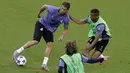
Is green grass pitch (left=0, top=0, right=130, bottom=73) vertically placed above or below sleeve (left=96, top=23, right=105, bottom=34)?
below

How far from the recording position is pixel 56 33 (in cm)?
1417

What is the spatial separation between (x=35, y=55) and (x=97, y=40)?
2.17 meters

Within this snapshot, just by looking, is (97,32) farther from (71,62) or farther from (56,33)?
(56,33)

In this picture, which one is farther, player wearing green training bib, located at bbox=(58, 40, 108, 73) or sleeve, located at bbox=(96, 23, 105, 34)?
sleeve, located at bbox=(96, 23, 105, 34)

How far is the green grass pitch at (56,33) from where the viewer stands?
37.1ft

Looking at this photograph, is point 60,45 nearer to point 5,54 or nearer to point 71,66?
point 5,54

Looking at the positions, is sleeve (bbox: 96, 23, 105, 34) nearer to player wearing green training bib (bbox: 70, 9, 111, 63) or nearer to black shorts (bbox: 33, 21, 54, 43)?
player wearing green training bib (bbox: 70, 9, 111, 63)

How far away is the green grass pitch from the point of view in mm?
11320

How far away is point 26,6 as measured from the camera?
54.2 ft

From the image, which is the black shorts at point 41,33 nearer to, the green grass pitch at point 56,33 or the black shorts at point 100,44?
the green grass pitch at point 56,33

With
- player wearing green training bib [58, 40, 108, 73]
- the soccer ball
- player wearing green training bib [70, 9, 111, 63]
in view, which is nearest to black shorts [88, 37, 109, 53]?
player wearing green training bib [70, 9, 111, 63]

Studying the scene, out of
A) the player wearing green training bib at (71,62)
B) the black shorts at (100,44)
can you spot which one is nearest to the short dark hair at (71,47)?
the player wearing green training bib at (71,62)

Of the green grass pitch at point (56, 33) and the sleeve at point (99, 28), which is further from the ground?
the sleeve at point (99, 28)

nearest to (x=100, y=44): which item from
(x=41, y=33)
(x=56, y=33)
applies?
(x=41, y=33)
